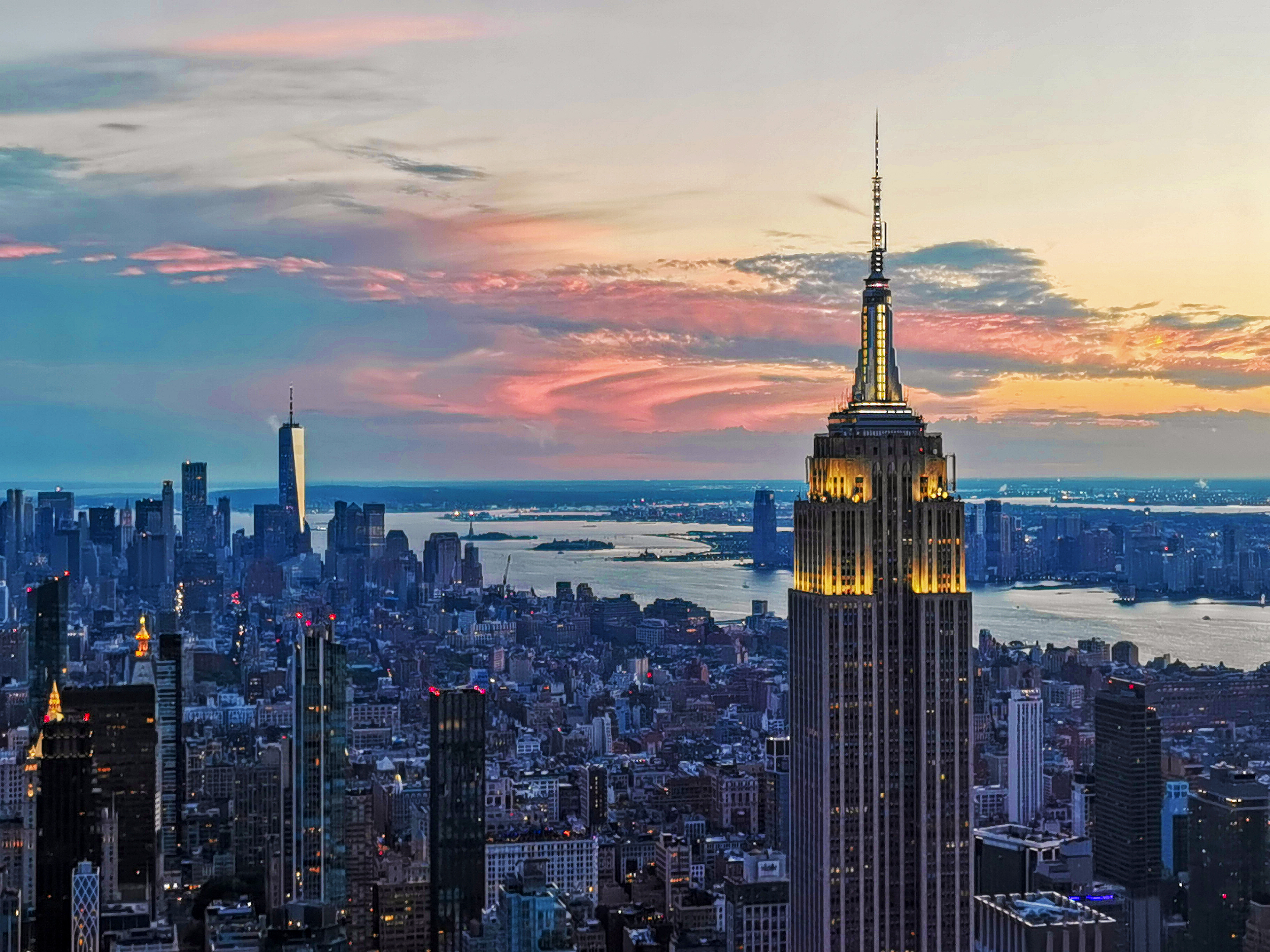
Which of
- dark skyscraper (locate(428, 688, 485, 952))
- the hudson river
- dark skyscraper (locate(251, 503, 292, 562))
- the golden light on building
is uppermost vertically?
dark skyscraper (locate(251, 503, 292, 562))

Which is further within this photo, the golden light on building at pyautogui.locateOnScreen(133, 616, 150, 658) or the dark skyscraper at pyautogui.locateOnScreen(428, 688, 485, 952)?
the golden light on building at pyautogui.locateOnScreen(133, 616, 150, 658)

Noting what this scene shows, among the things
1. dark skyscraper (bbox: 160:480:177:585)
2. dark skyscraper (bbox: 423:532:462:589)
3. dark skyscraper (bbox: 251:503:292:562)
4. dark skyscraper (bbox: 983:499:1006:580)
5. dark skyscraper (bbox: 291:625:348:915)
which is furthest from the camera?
dark skyscraper (bbox: 423:532:462:589)

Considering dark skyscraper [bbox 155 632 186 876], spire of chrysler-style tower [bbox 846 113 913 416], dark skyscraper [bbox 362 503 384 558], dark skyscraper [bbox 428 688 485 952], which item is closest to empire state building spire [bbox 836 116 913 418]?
spire of chrysler-style tower [bbox 846 113 913 416]

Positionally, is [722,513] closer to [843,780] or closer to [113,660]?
[113,660]

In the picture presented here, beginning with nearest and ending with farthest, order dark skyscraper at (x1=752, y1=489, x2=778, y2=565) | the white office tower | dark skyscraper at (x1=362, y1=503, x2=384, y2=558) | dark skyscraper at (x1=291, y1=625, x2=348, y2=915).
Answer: the white office tower, dark skyscraper at (x1=291, y1=625, x2=348, y2=915), dark skyscraper at (x1=752, y1=489, x2=778, y2=565), dark skyscraper at (x1=362, y1=503, x2=384, y2=558)

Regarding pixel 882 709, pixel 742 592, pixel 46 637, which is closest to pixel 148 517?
pixel 46 637

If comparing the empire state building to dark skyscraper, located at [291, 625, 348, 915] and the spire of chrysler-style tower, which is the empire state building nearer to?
the spire of chrysler-style tower

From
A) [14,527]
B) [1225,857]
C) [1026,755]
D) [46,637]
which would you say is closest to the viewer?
[1225,857]

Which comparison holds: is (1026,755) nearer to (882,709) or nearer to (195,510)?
(882,709)
